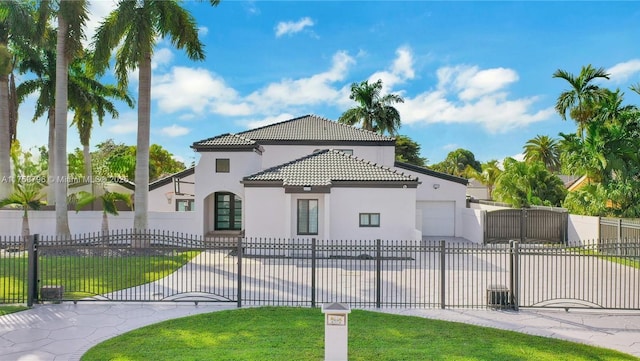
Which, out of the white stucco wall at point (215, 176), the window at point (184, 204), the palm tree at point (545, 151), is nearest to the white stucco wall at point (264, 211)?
the white stucco wall at point (215, 176)

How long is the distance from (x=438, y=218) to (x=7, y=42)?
2818 cm

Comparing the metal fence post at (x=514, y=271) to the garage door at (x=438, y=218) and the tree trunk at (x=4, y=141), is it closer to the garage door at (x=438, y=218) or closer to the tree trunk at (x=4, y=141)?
the garage door at (x=438, y=218)

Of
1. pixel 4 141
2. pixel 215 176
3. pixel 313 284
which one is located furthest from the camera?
pixel 4 141

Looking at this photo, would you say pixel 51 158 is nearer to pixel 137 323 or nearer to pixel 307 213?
pixel 307 213

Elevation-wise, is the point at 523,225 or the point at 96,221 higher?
the point at 96,221

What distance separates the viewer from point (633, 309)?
984cm

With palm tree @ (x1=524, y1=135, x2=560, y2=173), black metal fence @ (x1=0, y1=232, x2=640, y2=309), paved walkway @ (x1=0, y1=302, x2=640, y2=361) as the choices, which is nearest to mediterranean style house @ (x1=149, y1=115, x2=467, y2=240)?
black metal fence @ (x1=0, y1=232, x2=640, y2=309)

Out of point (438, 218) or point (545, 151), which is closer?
point (438, 218)

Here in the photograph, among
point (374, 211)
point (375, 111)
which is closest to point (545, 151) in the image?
point (375, 111)

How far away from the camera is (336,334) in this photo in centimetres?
662

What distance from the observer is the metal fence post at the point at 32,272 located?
32.8ft

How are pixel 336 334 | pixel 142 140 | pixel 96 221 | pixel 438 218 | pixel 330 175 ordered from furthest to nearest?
pixel 438 218 < pixel 96 221 < pixel 330 175 < pixel 142 140 < pixel 336 334

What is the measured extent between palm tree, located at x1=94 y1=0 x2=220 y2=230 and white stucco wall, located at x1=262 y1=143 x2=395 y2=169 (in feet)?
26.5

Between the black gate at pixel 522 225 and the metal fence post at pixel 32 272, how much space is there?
21.1 metres
